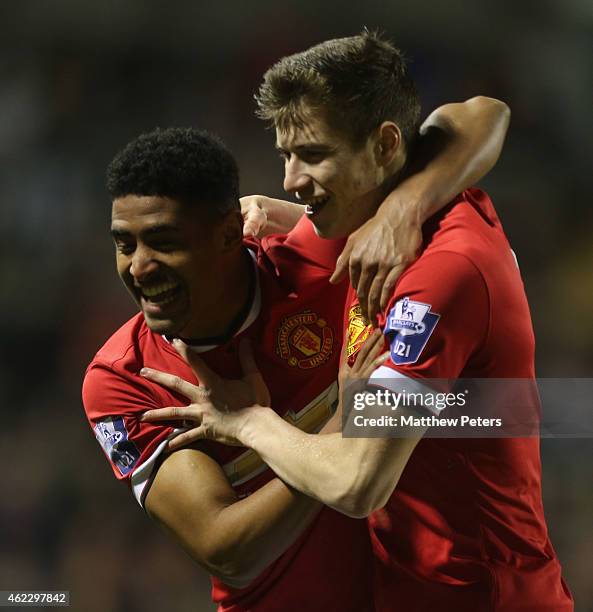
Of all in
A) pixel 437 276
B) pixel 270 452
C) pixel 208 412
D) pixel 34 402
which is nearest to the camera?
pixel 437 276

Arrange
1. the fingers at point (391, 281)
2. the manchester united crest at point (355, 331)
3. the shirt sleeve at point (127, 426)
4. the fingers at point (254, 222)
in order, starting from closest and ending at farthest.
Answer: the fingers at point (391, 281), the manchester united crest at point (355, 331), the shirt sleeve at point (127, 426), the fingers at point (254, 222)

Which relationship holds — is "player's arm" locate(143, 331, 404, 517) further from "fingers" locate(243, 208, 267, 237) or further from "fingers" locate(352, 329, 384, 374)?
"fingers" locate(243, 208, 267, 237)

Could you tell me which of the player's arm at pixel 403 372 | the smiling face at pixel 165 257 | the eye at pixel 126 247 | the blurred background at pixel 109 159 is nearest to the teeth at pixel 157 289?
the smiling face at pixel 165 257

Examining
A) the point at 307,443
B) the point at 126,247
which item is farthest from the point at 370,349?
the point at 126,247

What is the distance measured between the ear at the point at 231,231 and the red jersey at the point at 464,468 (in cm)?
36

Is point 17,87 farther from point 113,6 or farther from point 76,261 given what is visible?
point 76,261

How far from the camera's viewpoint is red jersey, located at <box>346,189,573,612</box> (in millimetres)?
2273

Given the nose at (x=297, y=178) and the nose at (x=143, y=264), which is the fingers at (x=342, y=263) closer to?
the nose at (x=297, y=178)

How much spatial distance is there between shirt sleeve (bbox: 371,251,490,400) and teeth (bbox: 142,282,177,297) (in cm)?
63

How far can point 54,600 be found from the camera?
13.7 ft

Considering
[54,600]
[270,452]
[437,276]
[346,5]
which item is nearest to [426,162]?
[437,276]

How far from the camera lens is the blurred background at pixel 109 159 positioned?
4.58 meters

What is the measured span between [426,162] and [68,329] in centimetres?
272

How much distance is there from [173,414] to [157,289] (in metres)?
0.34
